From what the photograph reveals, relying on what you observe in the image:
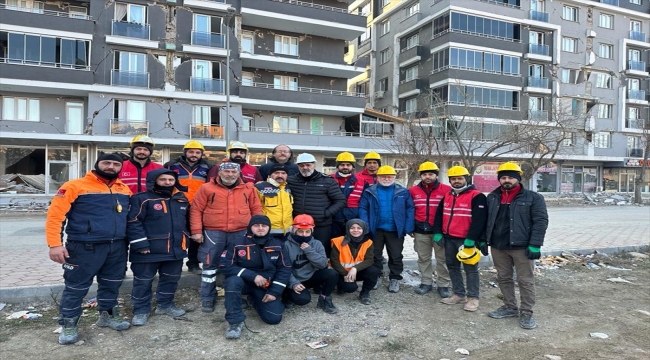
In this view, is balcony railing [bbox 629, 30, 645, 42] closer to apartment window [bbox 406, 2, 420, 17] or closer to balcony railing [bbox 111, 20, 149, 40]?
apartment window [bbox 406, 2, 420, 17]

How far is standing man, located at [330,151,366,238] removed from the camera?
20.1 feet

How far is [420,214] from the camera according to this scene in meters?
6.01

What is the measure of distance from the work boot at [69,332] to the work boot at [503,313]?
485 cm

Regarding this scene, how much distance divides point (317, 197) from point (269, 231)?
105cm

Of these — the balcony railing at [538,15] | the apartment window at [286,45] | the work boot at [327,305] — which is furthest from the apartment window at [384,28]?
the work boot at [327,305]

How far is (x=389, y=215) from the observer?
233 inches

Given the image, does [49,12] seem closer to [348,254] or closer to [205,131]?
[205,131]

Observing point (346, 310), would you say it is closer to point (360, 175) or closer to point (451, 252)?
point (451, 252)

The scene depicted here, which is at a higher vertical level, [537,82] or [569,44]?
[569,44]

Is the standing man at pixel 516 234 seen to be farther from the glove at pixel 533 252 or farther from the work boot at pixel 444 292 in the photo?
the work boot at pixel 444 292

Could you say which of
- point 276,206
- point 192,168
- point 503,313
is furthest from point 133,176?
point 503,313

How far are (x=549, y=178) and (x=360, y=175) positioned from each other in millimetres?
36980

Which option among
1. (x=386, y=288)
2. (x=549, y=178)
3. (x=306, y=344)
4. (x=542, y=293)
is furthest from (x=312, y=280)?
(x=549, y=178)

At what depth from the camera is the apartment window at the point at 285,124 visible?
28.6 m
